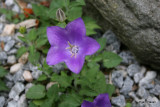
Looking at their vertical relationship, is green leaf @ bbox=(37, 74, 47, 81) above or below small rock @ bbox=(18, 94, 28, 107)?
above

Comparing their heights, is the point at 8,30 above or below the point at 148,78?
above

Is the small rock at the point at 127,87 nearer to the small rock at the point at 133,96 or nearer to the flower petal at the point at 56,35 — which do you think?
the small rock at the point at 133,96

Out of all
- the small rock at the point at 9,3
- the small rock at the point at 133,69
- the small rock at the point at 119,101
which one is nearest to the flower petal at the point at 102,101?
the small rock at the point at 119,101

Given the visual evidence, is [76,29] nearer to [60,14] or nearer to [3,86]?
[60,14]

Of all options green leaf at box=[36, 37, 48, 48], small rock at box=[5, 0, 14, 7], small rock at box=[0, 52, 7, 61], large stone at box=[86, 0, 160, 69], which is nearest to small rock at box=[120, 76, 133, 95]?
large stone at box=[86, 0, 160, 69]

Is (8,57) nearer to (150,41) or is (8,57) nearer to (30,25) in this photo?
(30,25)

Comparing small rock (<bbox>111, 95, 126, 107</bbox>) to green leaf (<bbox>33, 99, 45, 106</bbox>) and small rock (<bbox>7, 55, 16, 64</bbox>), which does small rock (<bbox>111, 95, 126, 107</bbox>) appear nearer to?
green leaf (<bbox>33, 99, 45, 106</bbox>)


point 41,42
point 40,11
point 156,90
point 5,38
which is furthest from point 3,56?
point 156,90
